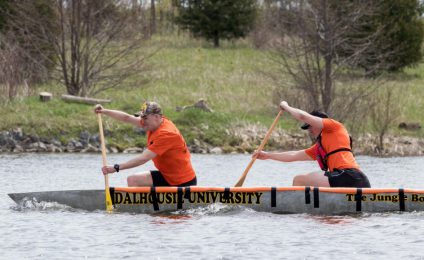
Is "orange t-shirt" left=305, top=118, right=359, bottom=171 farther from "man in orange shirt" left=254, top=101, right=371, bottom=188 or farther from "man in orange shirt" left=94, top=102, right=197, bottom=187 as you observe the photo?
"man in orange shirt" left=94, top=102, right=197, bottom=187


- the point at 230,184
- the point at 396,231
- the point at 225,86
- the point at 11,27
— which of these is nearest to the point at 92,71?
the point at 11,27

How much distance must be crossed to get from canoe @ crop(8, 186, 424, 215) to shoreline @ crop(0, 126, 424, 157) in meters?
14.0

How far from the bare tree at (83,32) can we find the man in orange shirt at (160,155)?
739 inches

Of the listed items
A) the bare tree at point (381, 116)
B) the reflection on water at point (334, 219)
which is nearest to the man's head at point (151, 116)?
the reflection on water at point (334, 219)

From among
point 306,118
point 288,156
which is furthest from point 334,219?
point 288,156

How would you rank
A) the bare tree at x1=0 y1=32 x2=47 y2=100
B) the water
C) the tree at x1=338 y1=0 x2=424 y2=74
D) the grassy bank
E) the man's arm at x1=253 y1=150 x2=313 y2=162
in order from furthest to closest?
the tree at x1=338 y1=0 x2=424 y2=74 → the bare tree at x1=0 y1=32 x2=47 y2=100 → the grassy bank → the man's arm at x1=253 y1=150 x2=313 y2=162 → the water

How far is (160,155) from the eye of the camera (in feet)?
53.3

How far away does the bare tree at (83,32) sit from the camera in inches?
1385

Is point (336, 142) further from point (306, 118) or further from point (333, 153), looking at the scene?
point (306, 118)

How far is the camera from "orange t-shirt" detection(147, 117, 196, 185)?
634 inches

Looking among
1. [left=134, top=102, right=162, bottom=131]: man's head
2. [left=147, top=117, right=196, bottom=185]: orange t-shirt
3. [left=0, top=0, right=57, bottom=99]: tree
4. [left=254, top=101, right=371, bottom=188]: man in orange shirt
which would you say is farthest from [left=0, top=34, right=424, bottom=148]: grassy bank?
[left=254, top=101, right=371, bottom=188]: man in orange shirt

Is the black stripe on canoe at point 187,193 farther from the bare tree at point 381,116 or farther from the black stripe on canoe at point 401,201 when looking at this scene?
the bare tree at point 381,116

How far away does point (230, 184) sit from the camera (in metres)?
23.0

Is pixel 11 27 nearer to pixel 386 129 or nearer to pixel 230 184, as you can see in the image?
pixel 386 129
